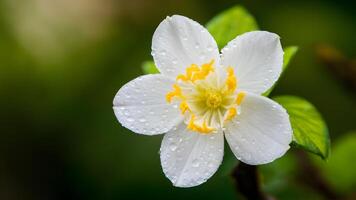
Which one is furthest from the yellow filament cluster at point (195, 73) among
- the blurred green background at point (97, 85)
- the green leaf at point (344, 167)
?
the blurred green background at point (97, 85)

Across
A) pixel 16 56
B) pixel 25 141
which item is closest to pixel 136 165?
pixel 25 141

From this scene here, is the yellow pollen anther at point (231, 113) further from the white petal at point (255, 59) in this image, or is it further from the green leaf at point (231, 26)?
the green leaf at point (231, 26)

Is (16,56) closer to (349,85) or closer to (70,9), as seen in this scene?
(70,9)

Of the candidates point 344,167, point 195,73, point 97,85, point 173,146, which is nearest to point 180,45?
point 195,73

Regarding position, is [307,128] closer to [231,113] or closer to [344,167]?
[231,113]

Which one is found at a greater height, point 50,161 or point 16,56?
point 16,56

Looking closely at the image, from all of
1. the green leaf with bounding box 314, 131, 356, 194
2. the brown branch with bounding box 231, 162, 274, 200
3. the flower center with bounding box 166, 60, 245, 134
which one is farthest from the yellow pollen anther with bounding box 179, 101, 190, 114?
the green leaf with bounding box 314, 131, 356, 194
